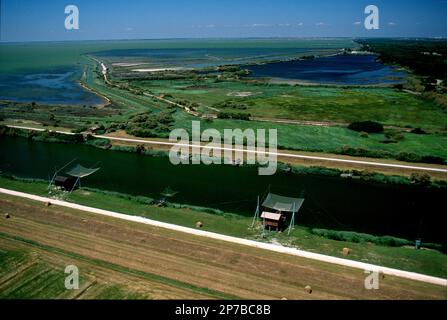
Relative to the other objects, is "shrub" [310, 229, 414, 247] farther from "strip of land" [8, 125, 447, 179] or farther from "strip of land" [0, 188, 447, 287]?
"strip of land" [8, 125, 447, 179]

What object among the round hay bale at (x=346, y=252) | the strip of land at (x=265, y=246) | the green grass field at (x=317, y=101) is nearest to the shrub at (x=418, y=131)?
the green grass field at (x=317, y=101)

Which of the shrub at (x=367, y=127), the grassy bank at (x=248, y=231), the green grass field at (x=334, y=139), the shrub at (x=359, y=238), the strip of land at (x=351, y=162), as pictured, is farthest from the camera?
the shrub at (x=367, y=127)

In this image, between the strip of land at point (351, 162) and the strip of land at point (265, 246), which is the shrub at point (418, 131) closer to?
the strip of land at point (351, 162)

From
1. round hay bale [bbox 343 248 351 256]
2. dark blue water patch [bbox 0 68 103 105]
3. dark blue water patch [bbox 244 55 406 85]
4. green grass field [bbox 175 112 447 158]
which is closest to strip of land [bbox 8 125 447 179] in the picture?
green grass field [bbox 175 112 447 158]

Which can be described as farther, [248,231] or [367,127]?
[367,127]

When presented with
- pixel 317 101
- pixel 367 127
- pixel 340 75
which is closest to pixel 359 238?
pixel 367 127

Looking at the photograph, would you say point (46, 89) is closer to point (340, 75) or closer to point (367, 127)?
point (367, 127)
